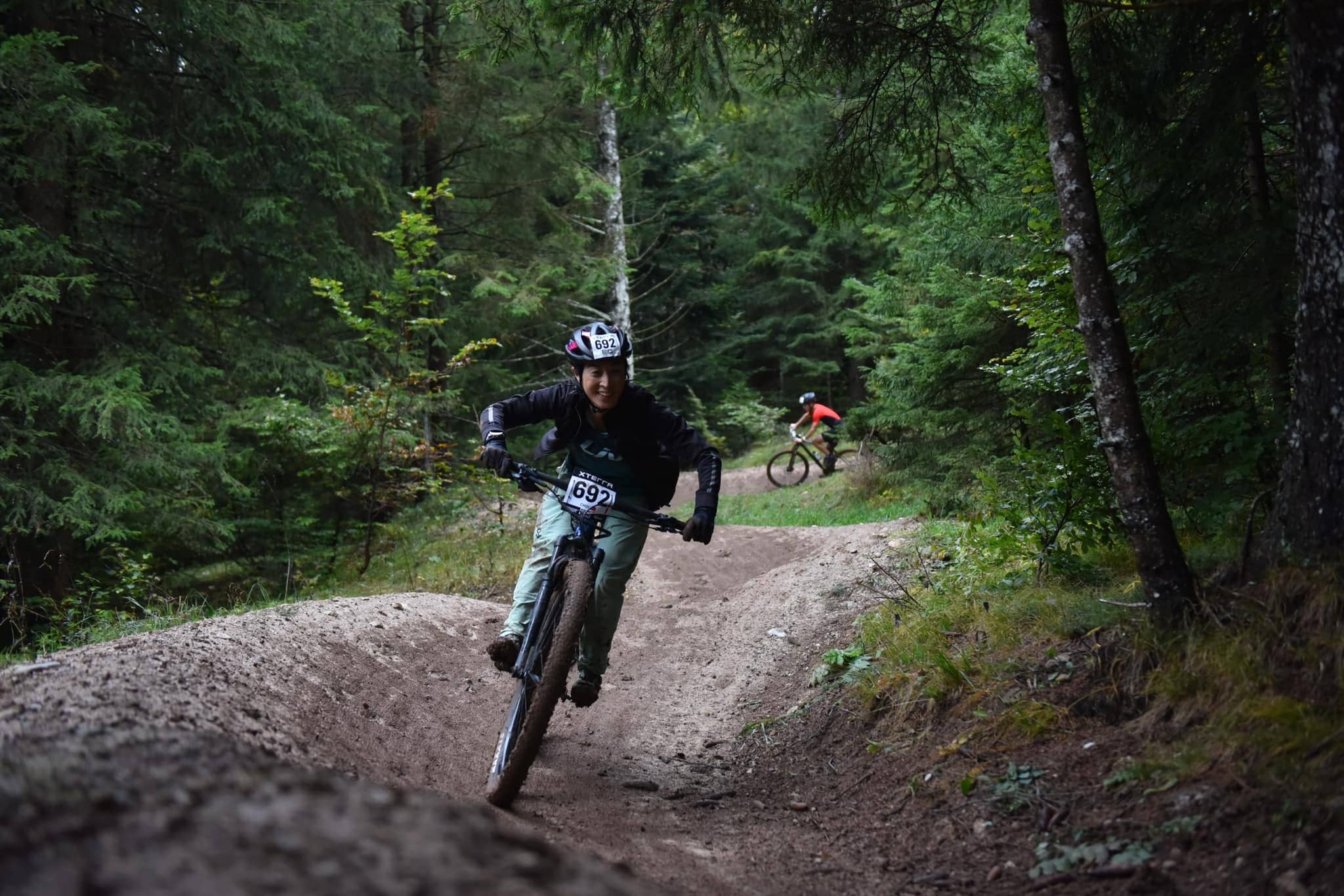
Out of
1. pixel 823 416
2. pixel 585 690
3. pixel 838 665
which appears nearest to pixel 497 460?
pixel 585 690

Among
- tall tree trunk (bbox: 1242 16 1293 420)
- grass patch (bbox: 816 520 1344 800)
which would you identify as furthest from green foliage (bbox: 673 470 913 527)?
tall tree trunk (bbox: 1242 16 1293 420)

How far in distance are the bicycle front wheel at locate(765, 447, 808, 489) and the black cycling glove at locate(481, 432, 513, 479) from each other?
1653 centimetres

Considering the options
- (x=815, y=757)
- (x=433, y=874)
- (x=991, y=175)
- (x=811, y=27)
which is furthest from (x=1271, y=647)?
(x=991, y=175)

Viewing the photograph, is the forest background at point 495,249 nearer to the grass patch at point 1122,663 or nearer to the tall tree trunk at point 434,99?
the tall tree trunk at point 434,99

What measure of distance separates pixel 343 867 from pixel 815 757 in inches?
166

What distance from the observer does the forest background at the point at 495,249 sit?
5.12 metres

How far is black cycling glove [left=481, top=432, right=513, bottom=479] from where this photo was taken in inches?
193

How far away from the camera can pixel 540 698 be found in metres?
4.47

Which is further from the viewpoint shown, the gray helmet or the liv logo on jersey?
the liv logo on jersey

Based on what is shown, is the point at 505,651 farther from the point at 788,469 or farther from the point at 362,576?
the point at 788,469

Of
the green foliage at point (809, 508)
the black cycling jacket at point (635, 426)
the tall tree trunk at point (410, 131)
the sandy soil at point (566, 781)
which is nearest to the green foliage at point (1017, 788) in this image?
the sandy soil at point (566, 781)

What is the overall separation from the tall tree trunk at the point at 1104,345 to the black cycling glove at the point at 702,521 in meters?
1.99

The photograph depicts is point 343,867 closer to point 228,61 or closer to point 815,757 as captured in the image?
point 815,757

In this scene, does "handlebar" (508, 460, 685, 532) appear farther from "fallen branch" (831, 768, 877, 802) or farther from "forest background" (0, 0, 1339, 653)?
"forest background" (0, 0, 1339, 653)
